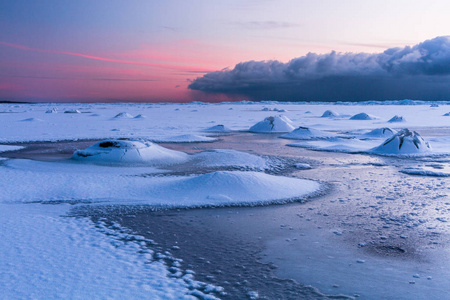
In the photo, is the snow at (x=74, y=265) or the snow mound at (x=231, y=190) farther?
the snow mound at (x=231, y=190)

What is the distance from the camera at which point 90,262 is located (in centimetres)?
404

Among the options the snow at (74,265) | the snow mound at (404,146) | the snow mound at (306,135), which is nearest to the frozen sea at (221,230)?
the snow at (74,265)

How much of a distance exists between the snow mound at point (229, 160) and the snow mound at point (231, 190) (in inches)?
92.6

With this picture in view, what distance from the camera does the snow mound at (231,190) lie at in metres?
6.55

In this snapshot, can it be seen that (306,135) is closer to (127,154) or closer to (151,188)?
(127,154)

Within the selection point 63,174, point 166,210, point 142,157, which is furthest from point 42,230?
point 142,157

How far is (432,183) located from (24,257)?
23.9 ft

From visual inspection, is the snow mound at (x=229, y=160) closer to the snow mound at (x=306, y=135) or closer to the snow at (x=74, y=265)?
the snow at (x=74, y=265)

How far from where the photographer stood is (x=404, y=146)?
1242 centimetres

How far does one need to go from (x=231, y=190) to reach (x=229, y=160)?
374 cm

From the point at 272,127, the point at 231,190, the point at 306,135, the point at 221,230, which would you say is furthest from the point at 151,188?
the point at 272,127

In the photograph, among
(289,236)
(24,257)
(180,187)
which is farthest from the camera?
(180,187)

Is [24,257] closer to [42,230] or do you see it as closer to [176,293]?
[42,230]

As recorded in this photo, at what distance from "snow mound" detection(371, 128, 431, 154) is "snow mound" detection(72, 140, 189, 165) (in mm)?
6233
